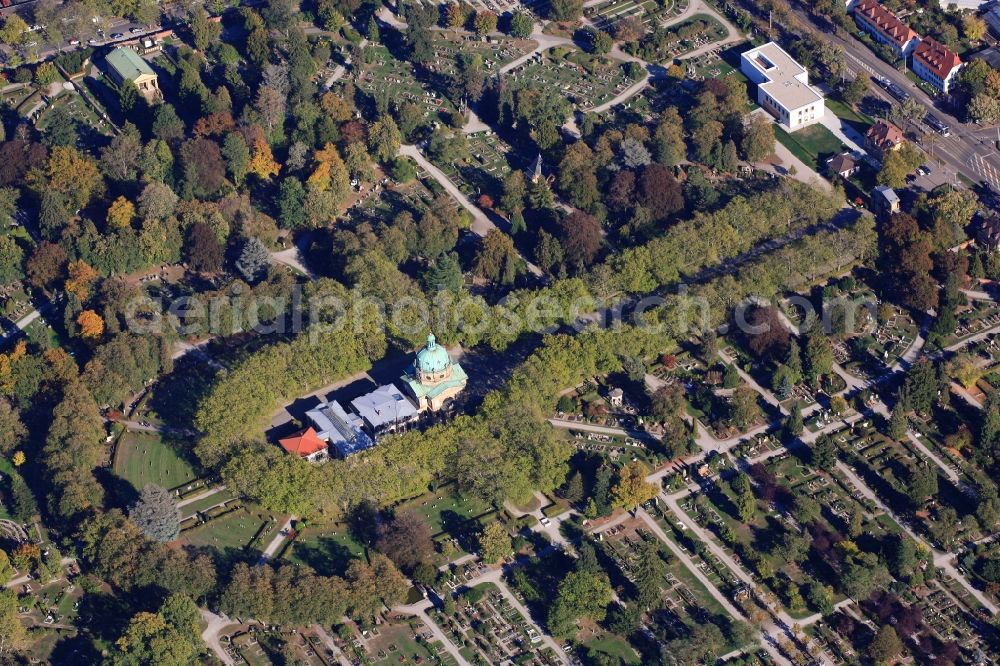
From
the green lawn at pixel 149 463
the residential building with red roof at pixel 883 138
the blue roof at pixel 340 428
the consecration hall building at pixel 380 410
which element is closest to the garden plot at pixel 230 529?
the green lawn at pixel 149 463

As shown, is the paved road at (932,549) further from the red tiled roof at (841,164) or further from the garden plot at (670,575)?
the red tiled roof at (841,164)

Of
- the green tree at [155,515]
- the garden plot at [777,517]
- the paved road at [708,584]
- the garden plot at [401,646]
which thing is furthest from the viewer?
the green tree at [155,515]

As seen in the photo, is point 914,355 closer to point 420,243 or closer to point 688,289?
point 688,289

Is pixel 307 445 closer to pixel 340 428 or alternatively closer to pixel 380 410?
pixel 340 428

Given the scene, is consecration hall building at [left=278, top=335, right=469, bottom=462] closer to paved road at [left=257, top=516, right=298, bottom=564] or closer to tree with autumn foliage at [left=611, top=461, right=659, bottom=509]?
paved road at [left=257, top=516, right=298, bottom=564]

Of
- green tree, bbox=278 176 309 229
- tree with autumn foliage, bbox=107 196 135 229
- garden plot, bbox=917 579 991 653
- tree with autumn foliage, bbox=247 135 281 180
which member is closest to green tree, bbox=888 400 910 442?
garden plot, bbox=917 579 991 653

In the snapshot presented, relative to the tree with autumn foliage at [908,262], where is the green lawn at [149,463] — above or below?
below

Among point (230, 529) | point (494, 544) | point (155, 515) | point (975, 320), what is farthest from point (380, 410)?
point (975, 320)
